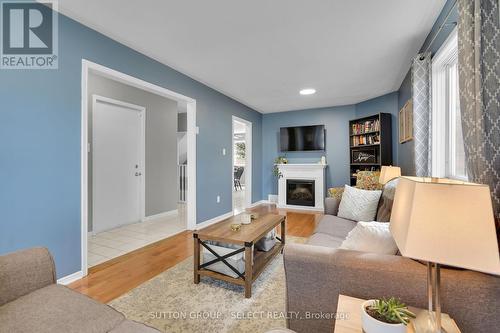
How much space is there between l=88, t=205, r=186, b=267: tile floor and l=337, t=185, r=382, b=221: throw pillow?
2502mm

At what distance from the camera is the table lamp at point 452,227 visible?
0.64m

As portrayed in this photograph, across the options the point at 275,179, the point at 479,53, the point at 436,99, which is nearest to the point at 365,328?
the point at 479,53

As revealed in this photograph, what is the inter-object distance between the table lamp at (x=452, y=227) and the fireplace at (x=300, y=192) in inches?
187

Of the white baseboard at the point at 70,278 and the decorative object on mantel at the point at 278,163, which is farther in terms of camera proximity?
the decorative object on mantel at the point at 278,163

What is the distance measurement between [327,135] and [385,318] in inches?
197

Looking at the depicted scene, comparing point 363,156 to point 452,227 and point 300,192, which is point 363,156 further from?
point 452,227

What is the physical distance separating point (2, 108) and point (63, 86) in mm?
478

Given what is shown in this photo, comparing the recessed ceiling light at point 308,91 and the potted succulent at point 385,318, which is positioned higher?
the recessed ceiling light at point 308,91

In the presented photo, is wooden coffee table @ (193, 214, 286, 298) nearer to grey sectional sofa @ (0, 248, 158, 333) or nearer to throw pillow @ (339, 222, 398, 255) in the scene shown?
throw pillow @ (339, 222, 398, 255)

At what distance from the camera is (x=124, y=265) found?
96.9 inches

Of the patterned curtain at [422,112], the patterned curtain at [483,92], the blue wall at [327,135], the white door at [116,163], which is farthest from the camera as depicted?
the blue wall at [327,135]

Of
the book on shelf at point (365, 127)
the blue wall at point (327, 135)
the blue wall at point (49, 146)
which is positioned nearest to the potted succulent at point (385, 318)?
the blue wall at point (49, 146)

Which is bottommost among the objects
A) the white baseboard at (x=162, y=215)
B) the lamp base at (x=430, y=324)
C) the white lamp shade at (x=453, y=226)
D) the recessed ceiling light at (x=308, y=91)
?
the white baseboard at (x=162, y=215)

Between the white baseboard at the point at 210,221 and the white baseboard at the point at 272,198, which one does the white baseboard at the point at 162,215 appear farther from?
the white baseboard at the point at 272,198
